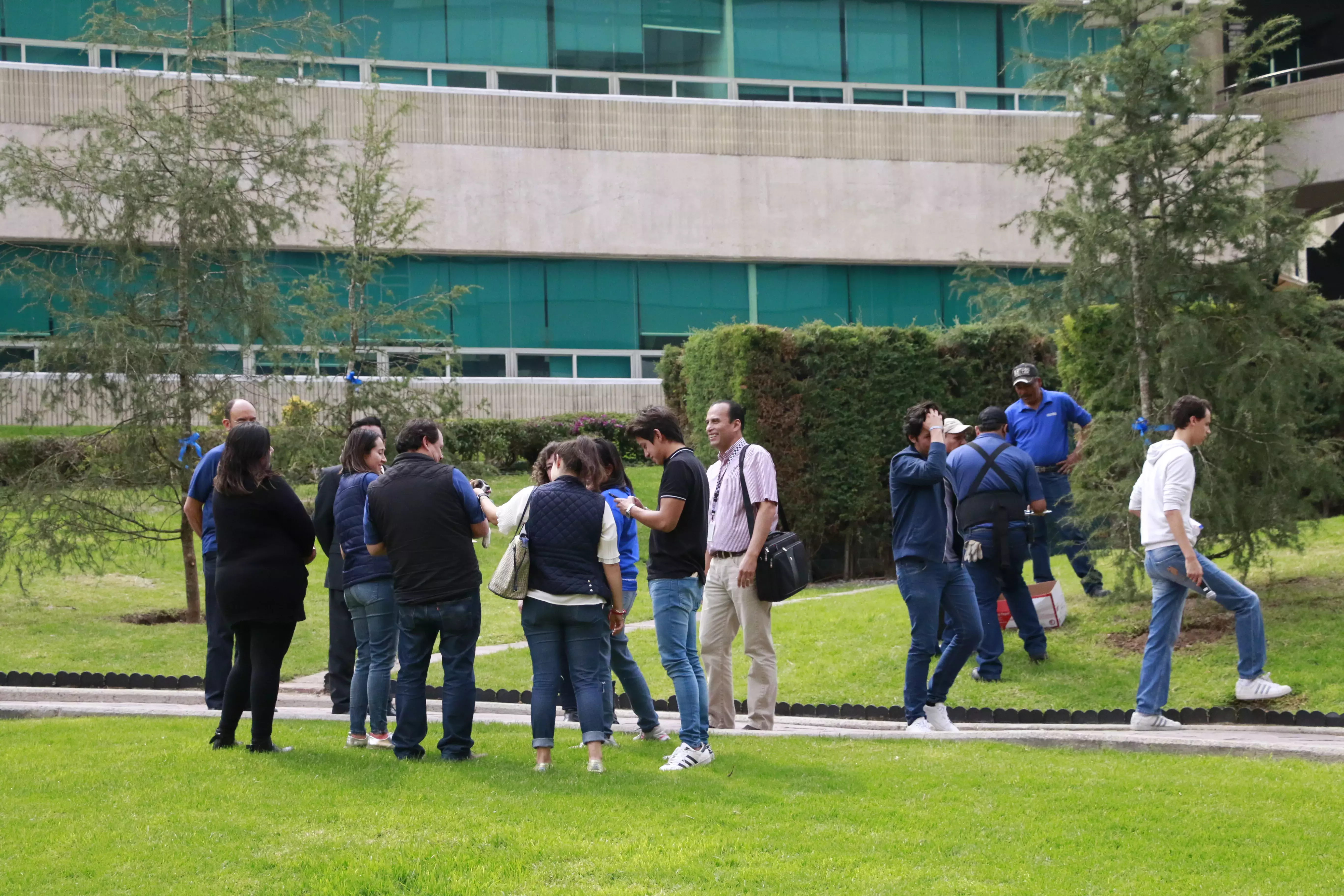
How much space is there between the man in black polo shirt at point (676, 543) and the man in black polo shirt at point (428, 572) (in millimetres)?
971

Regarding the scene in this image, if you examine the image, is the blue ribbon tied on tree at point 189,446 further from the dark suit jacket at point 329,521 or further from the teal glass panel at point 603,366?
the teal glass panel at point 603,366

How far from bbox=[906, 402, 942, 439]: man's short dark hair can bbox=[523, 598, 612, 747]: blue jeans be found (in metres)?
2.61

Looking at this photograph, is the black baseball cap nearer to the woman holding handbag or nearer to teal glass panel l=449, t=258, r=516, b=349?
the woman holding handbag

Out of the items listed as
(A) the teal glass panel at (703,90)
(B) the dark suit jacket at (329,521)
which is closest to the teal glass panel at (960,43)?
(A) the teal glass panel at (703,90)

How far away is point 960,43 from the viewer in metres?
30.0

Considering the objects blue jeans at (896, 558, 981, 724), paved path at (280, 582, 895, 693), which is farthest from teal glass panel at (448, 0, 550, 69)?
blue jeans at (896, 558, 981, 724)

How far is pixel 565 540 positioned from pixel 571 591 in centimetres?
26

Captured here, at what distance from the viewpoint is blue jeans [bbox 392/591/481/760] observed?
710 cm

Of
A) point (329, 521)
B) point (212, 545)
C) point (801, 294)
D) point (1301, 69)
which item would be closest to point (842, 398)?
point (329, 521)

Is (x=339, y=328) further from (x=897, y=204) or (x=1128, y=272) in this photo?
(x=897, y=204)

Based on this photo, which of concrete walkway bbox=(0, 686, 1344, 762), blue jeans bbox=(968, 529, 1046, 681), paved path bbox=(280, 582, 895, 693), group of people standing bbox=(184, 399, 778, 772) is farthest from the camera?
paved path bbox=(280, 582, 895, 693)

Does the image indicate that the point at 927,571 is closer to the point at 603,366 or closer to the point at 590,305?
the point at 603,366

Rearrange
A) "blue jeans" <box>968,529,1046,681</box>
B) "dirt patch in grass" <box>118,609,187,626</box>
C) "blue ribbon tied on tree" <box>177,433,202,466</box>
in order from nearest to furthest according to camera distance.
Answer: "blue jeans" <box>968,529,1046,681</box>
"blue ribbon tied on tree" <box>177,433,202,466</box>
"dirt patch in grass" <box>118,609,187,626</box>

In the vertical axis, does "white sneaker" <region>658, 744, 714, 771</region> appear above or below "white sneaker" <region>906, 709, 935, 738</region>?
above
